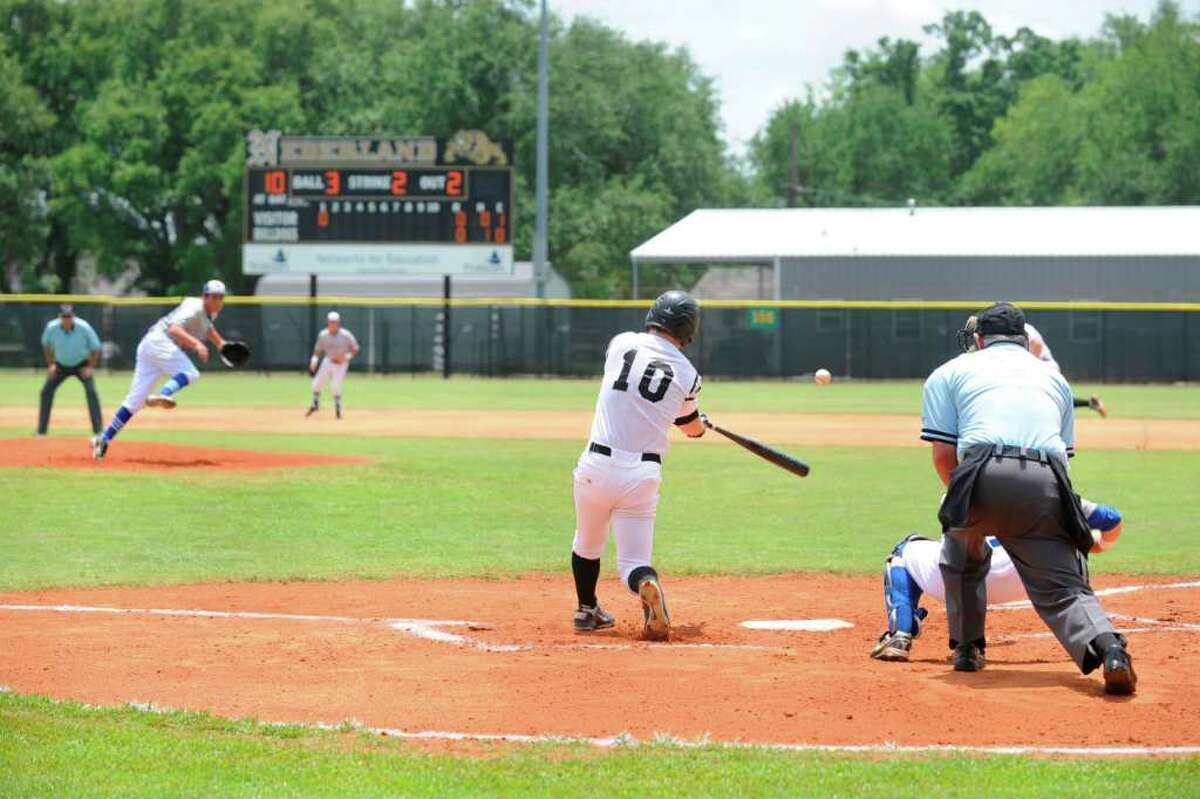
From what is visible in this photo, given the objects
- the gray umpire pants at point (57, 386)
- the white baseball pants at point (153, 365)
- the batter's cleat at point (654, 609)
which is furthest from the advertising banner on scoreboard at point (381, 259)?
the batter's cleat at point (654, 609)

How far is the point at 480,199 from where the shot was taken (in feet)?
140

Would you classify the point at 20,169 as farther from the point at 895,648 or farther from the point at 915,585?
the point at 895,648

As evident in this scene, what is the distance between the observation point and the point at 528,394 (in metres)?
39.1

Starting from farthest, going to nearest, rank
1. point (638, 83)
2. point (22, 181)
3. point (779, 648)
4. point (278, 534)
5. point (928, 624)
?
1. point (638, 83)
2. point (22, 181)
3. point (278, 534)
4. point (928, 624)
5. point (779, 648)

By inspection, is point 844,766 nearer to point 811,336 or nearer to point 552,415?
point 552,415

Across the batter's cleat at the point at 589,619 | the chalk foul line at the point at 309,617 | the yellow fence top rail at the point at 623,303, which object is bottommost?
the chalk foul line at the point at 309,617

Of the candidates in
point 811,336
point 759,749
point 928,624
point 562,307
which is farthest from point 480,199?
point 759,749

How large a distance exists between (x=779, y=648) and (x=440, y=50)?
6021 centimetres

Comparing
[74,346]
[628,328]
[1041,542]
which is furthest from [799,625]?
[628,328]

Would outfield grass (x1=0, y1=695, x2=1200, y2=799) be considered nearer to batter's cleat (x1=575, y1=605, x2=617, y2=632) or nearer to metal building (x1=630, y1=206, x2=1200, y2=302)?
batter's cleat (x1=575, y1=605, x2=617, y2=632)

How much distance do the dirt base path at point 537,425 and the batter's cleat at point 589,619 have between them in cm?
1548

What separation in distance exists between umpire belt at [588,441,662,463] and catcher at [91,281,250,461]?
10.3m

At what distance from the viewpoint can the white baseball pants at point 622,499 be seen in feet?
28.1

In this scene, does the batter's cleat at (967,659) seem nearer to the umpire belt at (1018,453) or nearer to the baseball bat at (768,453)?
the umpire belt at (1018,453)
